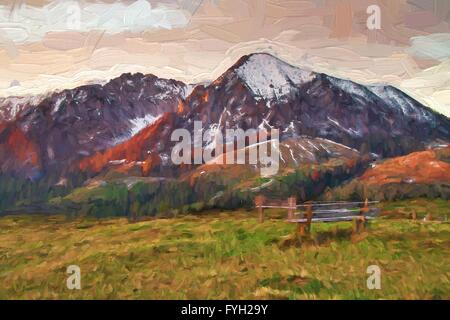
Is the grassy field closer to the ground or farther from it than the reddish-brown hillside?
closer to the ground

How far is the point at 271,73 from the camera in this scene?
5184 mm

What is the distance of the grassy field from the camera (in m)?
4.72

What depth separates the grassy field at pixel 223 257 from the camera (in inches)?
186

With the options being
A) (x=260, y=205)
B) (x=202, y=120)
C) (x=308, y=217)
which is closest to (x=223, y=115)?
(x=202, y=120)

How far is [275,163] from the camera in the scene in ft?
16.7

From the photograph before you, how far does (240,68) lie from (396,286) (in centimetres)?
280

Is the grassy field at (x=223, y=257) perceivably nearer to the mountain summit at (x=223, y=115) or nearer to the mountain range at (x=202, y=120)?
the mountain range at (x=202, y=120)

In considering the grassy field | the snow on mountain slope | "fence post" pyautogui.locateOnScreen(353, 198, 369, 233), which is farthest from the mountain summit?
the grassy field

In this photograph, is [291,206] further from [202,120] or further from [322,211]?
[202,120]

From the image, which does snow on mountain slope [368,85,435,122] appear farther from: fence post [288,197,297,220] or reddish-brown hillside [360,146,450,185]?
fence post [288,197,297,220]

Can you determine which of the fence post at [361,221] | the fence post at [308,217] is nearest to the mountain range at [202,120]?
the fence post at [361,221]

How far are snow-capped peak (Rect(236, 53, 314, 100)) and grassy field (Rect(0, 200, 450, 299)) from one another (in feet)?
4.73
